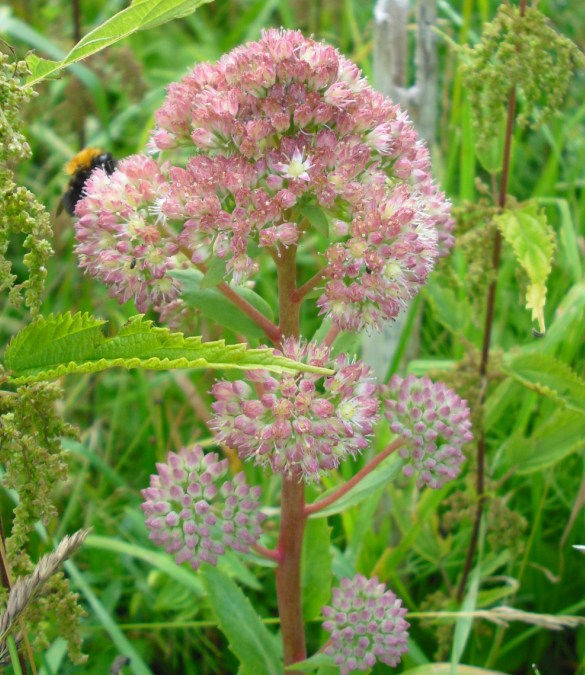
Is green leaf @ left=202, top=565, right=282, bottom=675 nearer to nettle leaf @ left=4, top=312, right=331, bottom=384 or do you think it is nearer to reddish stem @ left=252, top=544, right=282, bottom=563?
reddish stem @ left=252, top=544, right=282, bottom=563

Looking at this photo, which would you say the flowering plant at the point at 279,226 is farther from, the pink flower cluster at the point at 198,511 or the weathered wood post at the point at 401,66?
the weathered wood post at the point at 401,66

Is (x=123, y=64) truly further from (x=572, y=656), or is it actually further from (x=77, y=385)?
(x=572, y=656)

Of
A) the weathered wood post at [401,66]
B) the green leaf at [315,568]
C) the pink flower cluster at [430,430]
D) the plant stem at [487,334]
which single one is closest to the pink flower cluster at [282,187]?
the pink flower cluster at [430,430]

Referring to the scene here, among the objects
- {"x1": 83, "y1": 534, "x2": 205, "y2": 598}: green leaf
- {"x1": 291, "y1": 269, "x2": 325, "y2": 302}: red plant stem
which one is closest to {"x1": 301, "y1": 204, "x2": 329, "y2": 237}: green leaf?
{"x1": 291, "y1": 269, "x2": 325, "y2": 302}: red plant stem

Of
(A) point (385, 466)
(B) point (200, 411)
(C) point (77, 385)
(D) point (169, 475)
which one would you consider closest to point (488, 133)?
(A) point (385, 466)

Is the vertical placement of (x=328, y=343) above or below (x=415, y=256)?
below
